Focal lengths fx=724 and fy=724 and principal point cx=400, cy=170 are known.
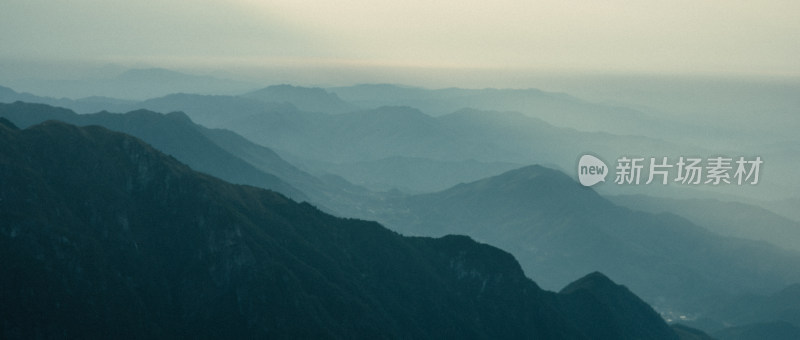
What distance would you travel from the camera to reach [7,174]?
194 m

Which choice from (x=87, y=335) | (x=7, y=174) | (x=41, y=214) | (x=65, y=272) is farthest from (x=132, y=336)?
(x=7, y=174)

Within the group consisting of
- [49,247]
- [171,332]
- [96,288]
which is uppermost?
[49,247]

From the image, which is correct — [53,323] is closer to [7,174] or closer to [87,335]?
[87,335]

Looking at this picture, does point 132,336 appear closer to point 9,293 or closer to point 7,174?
point 9,293

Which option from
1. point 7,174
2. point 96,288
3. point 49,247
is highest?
point 7,174

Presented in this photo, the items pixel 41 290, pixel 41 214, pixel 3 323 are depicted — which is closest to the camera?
pixel 3 323

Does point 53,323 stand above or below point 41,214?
below

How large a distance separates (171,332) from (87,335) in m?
25.1

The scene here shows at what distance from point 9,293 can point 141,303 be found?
36.0m

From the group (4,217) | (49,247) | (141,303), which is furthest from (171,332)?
(4,217)

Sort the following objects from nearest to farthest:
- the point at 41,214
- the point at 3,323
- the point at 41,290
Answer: the point at 3,323, the point at 41,290, the point at 41,214

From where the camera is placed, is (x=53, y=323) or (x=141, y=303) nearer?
(x=53, y=323)

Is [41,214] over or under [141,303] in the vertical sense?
over

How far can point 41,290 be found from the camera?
178 meters
